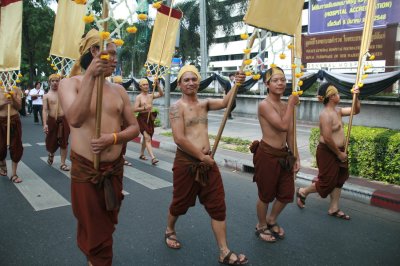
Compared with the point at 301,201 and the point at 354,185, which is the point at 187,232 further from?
the point at 354,185

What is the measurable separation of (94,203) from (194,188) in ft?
3.72

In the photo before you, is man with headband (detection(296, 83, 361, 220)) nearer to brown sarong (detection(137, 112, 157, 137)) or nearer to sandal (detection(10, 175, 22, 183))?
brown sarong (detection(137, 112, 157, 137))

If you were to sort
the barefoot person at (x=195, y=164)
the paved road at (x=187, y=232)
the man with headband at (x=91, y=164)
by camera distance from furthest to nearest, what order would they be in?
the paved road at (x=187, y=232)
the barefoot person at (x=195, y=164)
the man with headband at (x=91, y=164)

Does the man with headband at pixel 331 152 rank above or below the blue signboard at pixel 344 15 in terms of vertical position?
below

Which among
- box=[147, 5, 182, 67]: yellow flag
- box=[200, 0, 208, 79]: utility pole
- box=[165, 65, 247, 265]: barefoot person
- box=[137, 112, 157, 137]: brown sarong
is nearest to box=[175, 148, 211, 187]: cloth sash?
box=[165, 65, 247, 265]: barefoot person

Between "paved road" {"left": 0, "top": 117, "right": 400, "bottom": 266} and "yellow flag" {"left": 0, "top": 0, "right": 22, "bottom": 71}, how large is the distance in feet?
6.46

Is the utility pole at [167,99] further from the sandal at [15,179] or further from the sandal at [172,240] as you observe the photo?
the sandal at [172,240]

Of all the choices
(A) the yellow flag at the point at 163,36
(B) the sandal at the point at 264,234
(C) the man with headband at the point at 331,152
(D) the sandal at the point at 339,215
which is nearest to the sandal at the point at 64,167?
(A) the yellow flag at the point at 163,36

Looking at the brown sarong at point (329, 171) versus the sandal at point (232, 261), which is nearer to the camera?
the sandal at point (232, 261)

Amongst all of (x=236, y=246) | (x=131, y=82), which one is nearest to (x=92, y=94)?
(x=236, y=246)

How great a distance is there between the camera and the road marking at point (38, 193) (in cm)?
500

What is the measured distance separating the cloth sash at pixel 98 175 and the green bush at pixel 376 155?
4659mm

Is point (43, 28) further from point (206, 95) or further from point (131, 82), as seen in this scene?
point (206, 95)

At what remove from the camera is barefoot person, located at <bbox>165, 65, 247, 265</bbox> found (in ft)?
11.0
